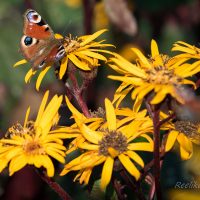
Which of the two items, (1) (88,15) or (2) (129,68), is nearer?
(2) (129,68)

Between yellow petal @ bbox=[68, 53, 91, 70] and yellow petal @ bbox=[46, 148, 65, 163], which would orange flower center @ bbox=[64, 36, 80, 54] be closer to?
yellow petal @ bbox=[68, 53, 91, 70]

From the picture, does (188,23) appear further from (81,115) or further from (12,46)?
(81,115)

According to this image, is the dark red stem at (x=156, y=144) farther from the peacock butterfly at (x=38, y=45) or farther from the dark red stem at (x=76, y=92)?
the peacock butterfly at (x=38, y=45)

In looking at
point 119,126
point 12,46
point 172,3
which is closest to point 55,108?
point 119,126

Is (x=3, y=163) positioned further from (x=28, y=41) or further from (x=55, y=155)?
(x=28, y=41)

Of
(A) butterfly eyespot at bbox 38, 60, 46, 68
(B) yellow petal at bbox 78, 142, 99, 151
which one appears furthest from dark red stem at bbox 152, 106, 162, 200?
(A) butterfly eyespot at bbox 38, 60, 46, 68

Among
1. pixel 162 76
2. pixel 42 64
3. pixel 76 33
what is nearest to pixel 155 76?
pixel 162 76

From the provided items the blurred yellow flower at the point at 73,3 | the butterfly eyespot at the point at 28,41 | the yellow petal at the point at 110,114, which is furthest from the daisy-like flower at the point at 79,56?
the blurred yellow flower at the point at 73,3
